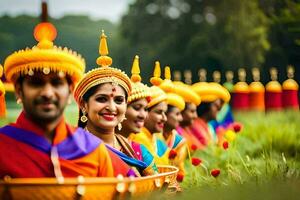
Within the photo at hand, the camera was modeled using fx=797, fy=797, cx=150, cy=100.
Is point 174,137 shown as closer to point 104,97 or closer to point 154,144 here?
point 154,144

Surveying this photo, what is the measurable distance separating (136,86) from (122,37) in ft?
76.3

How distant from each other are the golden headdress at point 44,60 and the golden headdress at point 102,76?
1072 millimetres

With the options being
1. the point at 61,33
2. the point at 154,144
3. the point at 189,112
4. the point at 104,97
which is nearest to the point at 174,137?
the point at 154,144

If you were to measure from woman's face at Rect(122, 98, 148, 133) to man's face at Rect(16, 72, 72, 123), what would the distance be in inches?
106

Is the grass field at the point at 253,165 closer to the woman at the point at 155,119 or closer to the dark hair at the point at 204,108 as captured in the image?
the woman at the point at 155,119

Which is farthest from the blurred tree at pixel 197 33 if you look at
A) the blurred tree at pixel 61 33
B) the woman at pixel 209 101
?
the woman at pixel 209 101

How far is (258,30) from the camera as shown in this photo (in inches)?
1027

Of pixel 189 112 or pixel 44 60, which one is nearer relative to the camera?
pixel 44 60

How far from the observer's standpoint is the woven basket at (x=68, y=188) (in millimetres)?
3951

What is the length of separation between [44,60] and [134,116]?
2.76 meters

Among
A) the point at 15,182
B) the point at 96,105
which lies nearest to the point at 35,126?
the point at 15,182

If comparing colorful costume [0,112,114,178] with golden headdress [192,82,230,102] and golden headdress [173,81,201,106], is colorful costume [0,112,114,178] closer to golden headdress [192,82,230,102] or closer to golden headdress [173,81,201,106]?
golden headdress [173,81,201,106]

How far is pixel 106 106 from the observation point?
18.5 feet

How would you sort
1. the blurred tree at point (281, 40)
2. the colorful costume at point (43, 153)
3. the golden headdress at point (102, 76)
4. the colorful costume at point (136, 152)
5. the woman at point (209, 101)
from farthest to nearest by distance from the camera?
the blurred tree at point (281, 40), the woman at point (209, 101), the colorful costume at point (136, 152), the golden headdress at point (102, 76), the colorful costume at point (43, 153)
